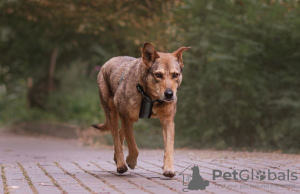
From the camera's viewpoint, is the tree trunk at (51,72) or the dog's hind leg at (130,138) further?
the tree trunk at (51,72)

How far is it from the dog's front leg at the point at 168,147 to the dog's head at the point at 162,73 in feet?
1.36

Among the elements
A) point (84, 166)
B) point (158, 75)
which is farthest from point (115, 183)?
point (84, 166)

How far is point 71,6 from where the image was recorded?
17.0 metres

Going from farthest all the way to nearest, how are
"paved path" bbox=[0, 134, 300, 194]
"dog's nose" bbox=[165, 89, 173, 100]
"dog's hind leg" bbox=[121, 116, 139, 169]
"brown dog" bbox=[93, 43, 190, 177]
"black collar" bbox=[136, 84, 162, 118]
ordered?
"dog's hind leg" bbox=[121, 116, 139, 169], "black collar" bbox=[136, 84, 162, 118], "brown dog" bbox=[93, 43, 190, 177], "dog's nose" bbox=[165, 89, 173, 100], "paved path" bbox=[0, 134, 300, 194]

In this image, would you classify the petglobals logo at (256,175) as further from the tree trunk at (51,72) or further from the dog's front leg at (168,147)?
the tree trunk at (51,72)

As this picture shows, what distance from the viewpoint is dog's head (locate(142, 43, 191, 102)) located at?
6.32 m

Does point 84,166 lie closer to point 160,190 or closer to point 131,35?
point 160,190

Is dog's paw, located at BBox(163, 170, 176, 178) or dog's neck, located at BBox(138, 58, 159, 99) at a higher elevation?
dog's neck, located at BBox(138, 58, 159, 99)

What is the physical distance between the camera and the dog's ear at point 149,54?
21.7ft

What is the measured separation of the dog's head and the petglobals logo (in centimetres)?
127

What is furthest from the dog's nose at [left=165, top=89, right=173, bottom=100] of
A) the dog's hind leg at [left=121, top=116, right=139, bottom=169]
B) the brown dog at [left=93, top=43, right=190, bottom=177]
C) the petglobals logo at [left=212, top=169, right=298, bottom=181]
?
the petglobals logo at [left=212, top=169, right=298, bottom=181]

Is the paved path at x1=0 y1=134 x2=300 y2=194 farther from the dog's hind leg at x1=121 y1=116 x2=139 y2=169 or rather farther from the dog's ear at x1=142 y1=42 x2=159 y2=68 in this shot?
the dog's ear at x1=142 y1=42 x2=159 y2=68

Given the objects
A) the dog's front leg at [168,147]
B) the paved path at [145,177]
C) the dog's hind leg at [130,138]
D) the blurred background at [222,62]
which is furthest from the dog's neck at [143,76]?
the blurred background at [222,62]

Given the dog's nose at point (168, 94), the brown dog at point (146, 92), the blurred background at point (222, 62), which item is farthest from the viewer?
the blurred background at point (222, 62)
